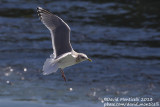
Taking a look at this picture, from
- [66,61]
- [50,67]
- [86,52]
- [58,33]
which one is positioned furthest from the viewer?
[86,52]

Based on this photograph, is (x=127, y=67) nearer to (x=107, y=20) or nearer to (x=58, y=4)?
(x=107, y=20)

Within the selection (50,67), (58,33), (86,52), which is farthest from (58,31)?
(86,52)

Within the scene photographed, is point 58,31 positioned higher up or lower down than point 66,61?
higher up

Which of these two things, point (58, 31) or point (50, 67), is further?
point (58, 31)

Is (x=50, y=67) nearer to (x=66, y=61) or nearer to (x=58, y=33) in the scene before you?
(x=66, y=61)

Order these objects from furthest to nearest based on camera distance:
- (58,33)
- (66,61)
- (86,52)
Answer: (86,52)
(58,33)
(66,61)

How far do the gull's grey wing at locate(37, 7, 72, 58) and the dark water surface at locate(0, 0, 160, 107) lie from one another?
2559 mm

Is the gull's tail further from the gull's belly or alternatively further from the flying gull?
the flying gull

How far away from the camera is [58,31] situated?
786 cm

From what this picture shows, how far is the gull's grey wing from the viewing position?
25.2 ft

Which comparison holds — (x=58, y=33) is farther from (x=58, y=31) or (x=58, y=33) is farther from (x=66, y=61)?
(x=66, y=61)

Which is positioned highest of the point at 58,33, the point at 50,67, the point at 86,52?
A: the point at 58,33

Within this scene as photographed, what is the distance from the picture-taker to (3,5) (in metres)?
17.8

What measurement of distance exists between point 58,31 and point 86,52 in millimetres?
5773
